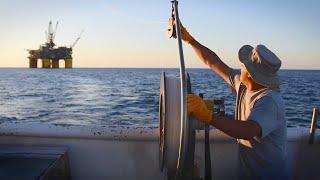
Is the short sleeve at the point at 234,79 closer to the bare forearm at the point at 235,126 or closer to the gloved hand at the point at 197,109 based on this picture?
the bare forearm at the point at 235,126

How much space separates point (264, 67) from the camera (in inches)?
123

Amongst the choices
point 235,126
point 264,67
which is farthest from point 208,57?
point 235,126

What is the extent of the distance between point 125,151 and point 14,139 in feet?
3.58

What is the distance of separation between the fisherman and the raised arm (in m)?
0.44

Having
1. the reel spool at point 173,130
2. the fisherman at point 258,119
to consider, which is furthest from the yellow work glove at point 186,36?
the reel spool at point 173,130

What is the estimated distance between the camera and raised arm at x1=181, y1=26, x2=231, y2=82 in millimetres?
4043

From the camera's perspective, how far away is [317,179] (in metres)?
4.26

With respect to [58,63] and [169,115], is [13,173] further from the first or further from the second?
[58,63]

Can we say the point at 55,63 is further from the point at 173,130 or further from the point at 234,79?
the point at 173,130

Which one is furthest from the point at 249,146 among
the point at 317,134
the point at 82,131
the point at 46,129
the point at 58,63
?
the point at 58,63

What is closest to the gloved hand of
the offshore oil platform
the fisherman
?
the fisherman

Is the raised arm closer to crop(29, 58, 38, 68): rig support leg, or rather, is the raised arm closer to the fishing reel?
the fishing reel

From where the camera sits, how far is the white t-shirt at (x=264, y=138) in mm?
3020

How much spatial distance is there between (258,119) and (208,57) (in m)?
1.31
